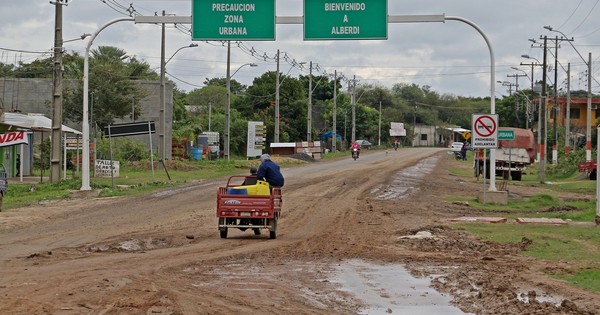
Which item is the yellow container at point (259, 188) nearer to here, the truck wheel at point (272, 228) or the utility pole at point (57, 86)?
the truck wheel at point (272, 228)

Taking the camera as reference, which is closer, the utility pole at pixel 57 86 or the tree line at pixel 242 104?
the utility pole at pixel 57 86

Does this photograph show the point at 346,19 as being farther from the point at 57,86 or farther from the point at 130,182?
the point at 130,182

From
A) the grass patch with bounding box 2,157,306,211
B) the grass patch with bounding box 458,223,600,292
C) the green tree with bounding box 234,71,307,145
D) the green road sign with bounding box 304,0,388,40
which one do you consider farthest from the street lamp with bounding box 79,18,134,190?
the green tree with bounding box 234,71,307,145

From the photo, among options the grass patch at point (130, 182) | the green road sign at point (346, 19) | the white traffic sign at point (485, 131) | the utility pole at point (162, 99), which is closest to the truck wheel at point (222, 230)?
the grass patch at point (130, 182)

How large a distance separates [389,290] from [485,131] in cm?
1820

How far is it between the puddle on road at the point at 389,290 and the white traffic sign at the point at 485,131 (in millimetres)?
15316

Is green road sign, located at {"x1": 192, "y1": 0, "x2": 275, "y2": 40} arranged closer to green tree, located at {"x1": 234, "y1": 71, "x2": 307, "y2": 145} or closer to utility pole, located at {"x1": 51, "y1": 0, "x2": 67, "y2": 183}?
utility pole, located at {"x1": 51, "y1": 0, "x2": 67, "y2": 183}

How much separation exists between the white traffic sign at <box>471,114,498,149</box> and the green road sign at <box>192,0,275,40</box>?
7323mm

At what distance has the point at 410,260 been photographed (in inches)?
620

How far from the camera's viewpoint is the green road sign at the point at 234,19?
28.2m

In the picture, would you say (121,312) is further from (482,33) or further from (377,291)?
(482,33)

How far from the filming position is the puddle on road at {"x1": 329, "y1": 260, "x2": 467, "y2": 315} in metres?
10.6

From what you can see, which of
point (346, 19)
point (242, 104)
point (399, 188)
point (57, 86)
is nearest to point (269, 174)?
point (346, 19)

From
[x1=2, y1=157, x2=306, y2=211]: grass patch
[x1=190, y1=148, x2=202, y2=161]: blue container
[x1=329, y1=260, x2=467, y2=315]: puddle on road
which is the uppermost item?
[x1=190, y1=148, x2=202, y2=161]: blue container
